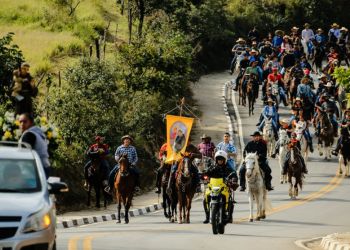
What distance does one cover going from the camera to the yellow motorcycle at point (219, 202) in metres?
A: 25.7

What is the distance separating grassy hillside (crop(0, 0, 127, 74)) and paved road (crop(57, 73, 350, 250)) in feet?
57.6

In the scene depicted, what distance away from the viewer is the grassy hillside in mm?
57781

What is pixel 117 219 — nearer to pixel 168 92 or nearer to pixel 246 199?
pixel 246 199

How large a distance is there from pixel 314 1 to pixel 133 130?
3940cm

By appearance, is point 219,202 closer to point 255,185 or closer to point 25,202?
point 255,185

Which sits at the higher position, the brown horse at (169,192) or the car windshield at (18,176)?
the car windshield at (18,176)

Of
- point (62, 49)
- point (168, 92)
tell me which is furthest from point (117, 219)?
point (62, 49)

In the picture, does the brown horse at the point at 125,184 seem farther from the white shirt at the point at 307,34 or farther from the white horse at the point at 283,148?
the white shirt at the point at 307,34

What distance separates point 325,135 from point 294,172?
10.0 meters

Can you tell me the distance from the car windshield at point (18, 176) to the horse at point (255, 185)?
13.9m

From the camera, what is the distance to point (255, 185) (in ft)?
100

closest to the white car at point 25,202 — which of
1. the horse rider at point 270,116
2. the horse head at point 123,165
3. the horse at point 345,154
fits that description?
the horse head at point 123,165

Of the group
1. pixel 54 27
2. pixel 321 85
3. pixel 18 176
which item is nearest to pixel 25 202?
pixel 18 176

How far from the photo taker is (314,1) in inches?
3115
